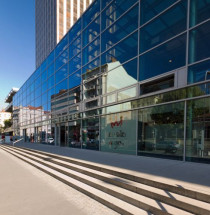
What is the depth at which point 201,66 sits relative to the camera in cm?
692

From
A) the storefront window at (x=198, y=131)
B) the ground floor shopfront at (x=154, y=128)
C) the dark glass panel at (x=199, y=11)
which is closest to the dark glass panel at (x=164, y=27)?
the dark glass panel at (x=199, y=11)

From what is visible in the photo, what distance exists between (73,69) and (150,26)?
929 cm

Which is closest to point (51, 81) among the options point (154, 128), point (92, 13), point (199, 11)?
point (92, 13)

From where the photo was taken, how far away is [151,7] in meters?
9.22

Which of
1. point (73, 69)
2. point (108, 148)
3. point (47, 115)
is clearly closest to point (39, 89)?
point (47, 115)

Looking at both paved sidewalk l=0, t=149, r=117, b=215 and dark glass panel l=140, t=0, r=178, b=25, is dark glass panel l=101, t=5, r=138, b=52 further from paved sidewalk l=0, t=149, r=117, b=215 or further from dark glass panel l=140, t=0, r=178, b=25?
paved sidewalk l=0, t=149, r=117, b=215

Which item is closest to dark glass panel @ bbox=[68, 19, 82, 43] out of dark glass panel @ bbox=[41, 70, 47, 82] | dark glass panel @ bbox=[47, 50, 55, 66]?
dark glass panel @ bbox=[47, 50, 55, 66]

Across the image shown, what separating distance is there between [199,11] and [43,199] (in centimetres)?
998

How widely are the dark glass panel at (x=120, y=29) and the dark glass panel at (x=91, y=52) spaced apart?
71 centimetres

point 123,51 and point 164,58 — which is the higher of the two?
point 123,51

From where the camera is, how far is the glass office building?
23.3 ft

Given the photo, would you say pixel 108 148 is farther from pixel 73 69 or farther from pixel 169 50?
pixel 73 69

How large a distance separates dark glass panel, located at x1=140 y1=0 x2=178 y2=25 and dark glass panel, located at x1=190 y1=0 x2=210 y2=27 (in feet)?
4.17

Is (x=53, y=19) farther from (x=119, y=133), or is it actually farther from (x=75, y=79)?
(x=119, y=133)
